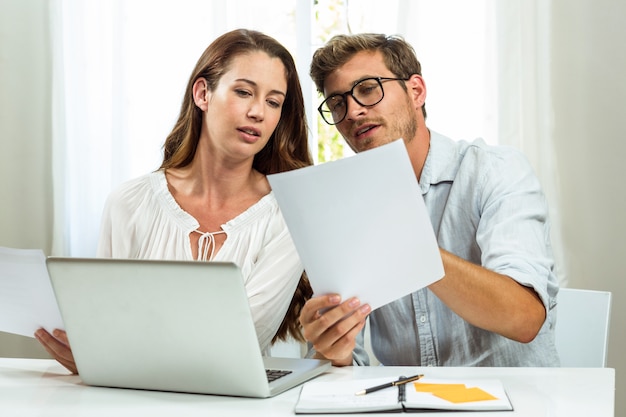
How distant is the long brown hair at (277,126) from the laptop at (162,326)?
2.57 feet

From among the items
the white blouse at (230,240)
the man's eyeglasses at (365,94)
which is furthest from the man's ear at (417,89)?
the white blouse at (230,240)

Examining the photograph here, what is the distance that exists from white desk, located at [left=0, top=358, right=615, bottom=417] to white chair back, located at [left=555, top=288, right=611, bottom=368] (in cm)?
59

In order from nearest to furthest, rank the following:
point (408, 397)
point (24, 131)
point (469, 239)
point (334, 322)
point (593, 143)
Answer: point (408, 397)
point (334, 322)
point (469, 239)
point (593, 143)
point (24, 131)

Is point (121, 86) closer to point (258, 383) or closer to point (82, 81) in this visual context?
point (82, 81)

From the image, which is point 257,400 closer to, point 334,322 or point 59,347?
point 334,322

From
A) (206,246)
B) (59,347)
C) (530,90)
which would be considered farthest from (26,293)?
(530,90)

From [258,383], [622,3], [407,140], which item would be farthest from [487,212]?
[622,3]

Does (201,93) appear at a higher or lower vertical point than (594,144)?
higher

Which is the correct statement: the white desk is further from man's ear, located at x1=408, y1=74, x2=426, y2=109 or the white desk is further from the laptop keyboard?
man's ear, located at x1=408, y1=74, x2=426, y2=109

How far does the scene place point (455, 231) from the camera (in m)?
1.75

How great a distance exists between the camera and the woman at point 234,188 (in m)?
1.81

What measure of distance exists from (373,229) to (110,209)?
1.00 meters

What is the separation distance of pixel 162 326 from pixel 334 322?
0.27 meters

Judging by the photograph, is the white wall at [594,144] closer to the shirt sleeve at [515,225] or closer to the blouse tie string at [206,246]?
the shirt sleeve at [515,225]
